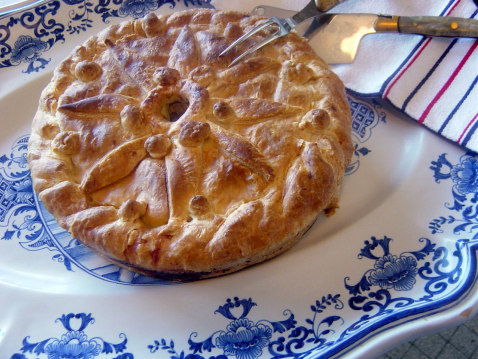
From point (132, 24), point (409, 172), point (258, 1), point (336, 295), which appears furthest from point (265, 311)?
point (258, 1)

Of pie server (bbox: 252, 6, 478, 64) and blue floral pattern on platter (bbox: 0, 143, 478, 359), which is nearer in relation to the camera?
blue floral pattern on platter (bbox: 0, 143, 478, 359)

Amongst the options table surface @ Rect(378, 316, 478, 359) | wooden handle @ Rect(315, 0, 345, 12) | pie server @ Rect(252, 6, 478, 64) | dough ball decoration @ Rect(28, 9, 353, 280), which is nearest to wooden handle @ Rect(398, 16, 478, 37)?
pie server @ Rect(252, 6, 478, 64)

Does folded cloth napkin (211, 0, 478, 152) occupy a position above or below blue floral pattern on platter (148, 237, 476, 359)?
above

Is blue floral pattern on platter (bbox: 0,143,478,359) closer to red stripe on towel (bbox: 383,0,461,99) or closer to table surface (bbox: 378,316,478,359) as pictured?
table surface (bbox: 378,316,478,359)

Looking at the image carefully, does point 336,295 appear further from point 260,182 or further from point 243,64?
point 243,64

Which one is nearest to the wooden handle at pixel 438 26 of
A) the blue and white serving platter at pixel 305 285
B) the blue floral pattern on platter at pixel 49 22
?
the blue and white serving platter at pixel 305 285

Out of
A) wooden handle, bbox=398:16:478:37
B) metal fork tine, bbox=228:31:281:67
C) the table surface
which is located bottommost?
the table surface

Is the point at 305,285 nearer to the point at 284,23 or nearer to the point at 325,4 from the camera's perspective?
the point at 284,23

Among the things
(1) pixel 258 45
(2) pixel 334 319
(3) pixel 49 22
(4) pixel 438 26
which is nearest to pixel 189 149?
(1) pixel 258 45

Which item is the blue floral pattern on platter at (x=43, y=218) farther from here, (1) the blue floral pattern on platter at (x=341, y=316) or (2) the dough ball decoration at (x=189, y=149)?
(1) the blue floral pattern on platter at (x=341, y=316)
